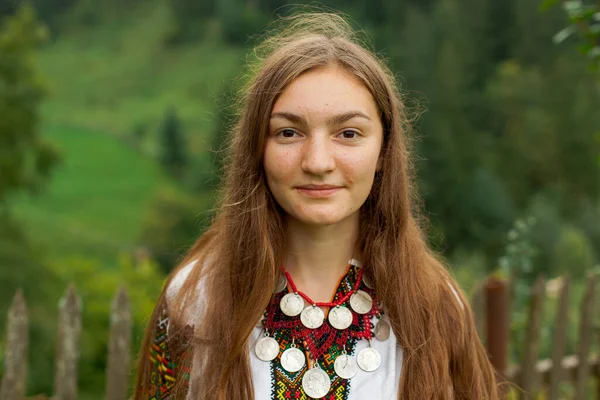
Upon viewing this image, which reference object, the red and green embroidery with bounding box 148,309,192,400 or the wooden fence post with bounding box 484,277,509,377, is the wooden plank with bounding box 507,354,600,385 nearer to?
the wooden fence post with bounding box 484,277,509,377

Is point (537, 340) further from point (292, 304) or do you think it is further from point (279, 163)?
point (279, 163)

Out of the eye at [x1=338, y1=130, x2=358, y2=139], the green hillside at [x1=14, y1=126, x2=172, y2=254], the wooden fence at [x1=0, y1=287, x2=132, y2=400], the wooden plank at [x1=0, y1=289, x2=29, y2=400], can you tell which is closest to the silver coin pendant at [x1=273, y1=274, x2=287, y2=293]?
the eye at [x1=338, y1=130, x2=358, y2=139]

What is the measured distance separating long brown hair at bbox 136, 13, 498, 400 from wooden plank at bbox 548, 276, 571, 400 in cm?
98

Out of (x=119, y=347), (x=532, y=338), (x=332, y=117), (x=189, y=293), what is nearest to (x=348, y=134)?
(x=332, y=117)

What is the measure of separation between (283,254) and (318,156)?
269 mm

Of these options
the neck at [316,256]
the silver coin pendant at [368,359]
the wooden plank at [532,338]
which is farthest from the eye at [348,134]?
the wooden plank at [532,338]

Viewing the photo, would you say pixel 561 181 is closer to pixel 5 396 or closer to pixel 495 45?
pixel 495 45

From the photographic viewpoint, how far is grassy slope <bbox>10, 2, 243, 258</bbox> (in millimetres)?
17234

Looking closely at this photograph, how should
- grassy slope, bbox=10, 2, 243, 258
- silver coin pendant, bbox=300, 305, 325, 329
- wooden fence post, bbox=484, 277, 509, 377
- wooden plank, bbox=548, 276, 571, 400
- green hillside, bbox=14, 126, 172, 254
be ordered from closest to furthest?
silver coin pendant, bbox=300, 305, 325, 329 → wooden fence post, bbox=484, 277, 509, 377 → wooden plank, bbox=548, 276, 571, 400 → green hillside, bbox=14, 126, 172, 254 → grassy slope, bbox=10, 2, 243, 258

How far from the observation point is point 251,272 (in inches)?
57.1

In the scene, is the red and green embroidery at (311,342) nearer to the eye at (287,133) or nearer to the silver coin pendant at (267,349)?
the silver coin pendant at (267,349)

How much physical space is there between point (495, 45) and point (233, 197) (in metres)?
19.8

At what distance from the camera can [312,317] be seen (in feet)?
4.69

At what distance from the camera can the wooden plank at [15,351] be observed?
176cm
